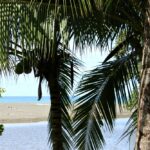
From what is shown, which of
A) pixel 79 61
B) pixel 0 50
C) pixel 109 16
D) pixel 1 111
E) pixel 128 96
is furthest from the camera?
pixel 1 111

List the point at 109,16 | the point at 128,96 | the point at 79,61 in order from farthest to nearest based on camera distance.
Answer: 1. the point at 79,61
2. the point at 128,96
3. the point at 109,16

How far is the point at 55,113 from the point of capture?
723 cm

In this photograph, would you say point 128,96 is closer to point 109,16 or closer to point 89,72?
point 89,72

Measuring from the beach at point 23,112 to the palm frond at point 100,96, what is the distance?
1128 inches

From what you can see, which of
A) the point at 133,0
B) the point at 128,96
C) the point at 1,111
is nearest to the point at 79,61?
the point at 128,96

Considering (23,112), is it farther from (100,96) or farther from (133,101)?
(100,96)

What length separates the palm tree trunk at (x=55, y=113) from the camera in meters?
7.13

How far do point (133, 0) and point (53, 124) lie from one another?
231cm

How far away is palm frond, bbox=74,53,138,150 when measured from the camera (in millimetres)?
6852

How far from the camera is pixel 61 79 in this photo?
7.45 metres

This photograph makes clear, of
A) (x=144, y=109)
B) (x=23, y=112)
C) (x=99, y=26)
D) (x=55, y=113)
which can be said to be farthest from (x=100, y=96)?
(x=23, y=112)

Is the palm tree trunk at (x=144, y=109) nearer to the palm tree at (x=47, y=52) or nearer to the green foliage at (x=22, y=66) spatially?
the palm tree at (x=47, y=52)

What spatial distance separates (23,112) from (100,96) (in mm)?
35628

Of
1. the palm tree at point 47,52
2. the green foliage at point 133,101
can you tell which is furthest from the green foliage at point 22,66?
the green foliage at point 133,101
